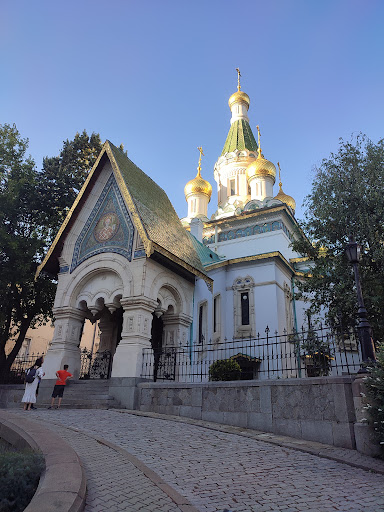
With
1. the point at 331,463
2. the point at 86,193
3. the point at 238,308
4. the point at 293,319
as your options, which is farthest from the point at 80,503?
the point at 293,319

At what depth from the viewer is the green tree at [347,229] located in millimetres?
11172

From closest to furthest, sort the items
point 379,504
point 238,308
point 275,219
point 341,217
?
point 379,504, point 341,217, point 238,308, point 275,219

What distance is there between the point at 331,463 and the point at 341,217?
8054mm

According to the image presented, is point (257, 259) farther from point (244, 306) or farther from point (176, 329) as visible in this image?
point (176, 329)

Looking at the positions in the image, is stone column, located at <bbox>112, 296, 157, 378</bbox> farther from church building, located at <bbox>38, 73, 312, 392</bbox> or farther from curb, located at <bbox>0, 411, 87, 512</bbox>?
curb, located at <bbox>0, 411, 87, 512</bbox>

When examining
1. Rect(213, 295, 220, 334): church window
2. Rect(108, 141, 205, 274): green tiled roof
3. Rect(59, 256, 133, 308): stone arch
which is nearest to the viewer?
Rect(59, 256, 133, 308): stone arch

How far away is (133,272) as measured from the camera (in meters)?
13.0

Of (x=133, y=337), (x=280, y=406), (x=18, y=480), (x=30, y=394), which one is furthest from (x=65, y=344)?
(x=18, y=480)

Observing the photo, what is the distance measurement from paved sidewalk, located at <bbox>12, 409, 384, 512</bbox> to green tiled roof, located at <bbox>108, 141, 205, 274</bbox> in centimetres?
686

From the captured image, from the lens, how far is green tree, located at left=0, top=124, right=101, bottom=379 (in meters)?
16.0

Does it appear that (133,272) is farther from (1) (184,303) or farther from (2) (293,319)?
(2) (293,319)

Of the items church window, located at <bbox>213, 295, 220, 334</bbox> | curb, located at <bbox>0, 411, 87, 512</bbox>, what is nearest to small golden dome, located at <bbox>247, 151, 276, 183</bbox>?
church window, located at <bbox>213, 295, 220, 334</bbox>

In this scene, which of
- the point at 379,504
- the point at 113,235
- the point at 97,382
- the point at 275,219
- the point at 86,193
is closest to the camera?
the point at 379,504

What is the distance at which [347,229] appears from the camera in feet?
39.3
